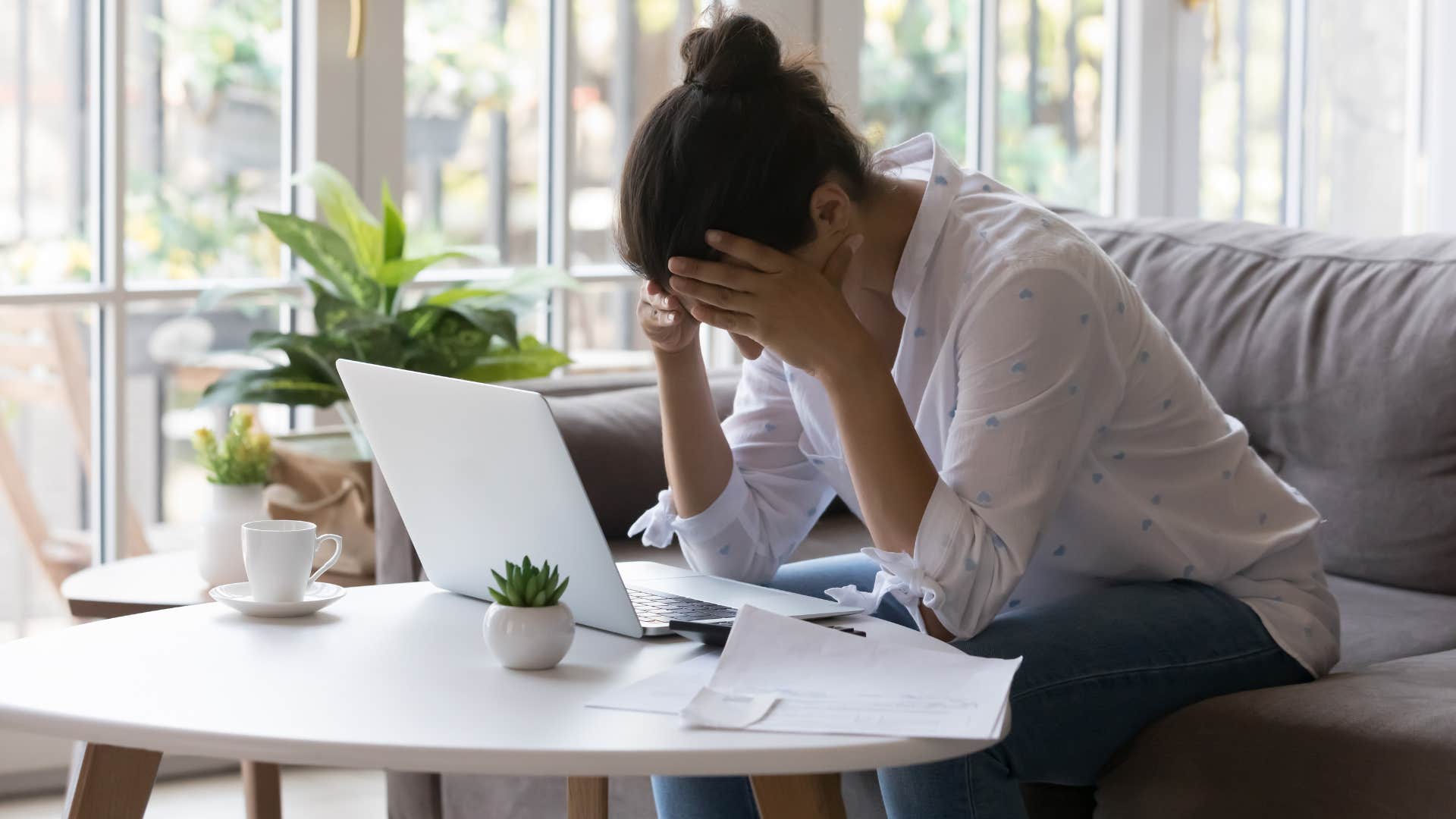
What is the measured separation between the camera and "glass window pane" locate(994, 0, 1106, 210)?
9.81ft

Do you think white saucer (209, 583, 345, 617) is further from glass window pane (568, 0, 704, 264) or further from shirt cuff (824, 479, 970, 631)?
glass window pane (568, 0, 704, 264)

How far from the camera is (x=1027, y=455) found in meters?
1.12

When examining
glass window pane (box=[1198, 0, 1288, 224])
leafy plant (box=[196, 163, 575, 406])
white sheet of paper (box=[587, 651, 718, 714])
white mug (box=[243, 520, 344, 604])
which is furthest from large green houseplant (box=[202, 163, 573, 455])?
glass window pane (box=[1198, 0, 1288, 224])

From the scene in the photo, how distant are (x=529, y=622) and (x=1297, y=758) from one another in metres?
0.61

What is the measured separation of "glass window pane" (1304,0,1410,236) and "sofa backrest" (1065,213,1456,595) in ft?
5.13

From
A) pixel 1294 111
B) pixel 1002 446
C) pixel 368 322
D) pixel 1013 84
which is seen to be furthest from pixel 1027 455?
pixel 1294 111

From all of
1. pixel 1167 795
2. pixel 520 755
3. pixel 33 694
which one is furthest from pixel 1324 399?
pixel 33 694

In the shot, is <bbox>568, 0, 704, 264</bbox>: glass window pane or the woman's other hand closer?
the woman's other hand

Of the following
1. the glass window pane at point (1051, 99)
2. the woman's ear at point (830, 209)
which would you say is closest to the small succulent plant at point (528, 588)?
the woman's ear at point (830, 209)

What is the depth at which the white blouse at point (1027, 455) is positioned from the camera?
1.12 meters

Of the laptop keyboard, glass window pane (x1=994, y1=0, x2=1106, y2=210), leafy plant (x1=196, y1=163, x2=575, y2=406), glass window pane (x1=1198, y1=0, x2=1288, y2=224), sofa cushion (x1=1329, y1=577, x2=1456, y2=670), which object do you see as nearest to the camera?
the laptop keyboard

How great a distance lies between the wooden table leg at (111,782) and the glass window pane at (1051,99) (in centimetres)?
230

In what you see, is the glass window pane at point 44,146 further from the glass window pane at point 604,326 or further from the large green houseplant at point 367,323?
the glass window pane at point 604,326

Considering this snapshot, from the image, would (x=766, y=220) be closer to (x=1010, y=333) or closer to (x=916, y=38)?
(x=1010, y=333)
